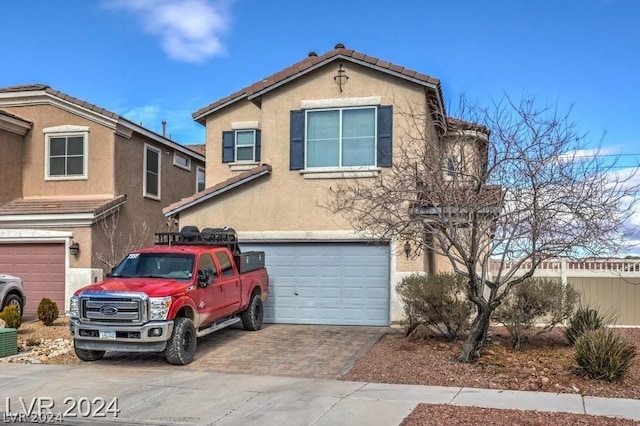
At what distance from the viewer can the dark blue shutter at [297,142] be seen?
1538 cm

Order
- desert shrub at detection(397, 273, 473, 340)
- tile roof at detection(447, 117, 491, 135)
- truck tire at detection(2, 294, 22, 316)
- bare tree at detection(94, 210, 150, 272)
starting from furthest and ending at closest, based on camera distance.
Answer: bare tree at detection(94, 210, 150, 272)
truck tire at detection(2, 294, 22, 316)
desert shrub at detection(397, 273, 473, 340)
tile roof at detection(447, 117, 491, 135)

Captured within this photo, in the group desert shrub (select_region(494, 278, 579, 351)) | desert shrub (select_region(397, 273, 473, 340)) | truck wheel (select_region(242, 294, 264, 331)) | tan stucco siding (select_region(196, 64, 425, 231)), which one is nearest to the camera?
desert shrub (select_region(494, 278, 579, 351))

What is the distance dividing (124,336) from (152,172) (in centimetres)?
1189

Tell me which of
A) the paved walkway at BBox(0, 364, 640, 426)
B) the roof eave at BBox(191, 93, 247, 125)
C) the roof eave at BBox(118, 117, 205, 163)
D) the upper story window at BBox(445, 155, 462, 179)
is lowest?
the paved walkway at BBox(0, 364, 640, 426)

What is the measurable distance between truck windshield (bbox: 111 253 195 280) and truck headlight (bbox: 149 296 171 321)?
1153 millimetres

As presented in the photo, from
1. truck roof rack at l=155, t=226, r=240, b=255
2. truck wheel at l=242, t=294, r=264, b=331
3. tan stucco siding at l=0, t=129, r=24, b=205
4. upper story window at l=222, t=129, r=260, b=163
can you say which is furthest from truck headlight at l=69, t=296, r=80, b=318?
tan stucco siding at l=0, t=129, r=24, b=205

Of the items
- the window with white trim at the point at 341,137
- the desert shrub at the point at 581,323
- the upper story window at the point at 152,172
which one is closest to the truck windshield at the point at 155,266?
the window with white trim at the point at 341,137

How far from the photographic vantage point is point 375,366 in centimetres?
1024

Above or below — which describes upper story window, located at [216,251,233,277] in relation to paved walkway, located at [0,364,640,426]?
above

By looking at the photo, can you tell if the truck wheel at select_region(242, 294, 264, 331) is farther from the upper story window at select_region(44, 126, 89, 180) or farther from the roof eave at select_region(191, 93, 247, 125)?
the upper story window at select_region(44, 126, 89, 180)

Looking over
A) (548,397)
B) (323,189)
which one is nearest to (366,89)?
(323,189)

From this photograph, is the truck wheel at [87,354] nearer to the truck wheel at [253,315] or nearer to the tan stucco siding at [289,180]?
the truck wheel at [253,315]

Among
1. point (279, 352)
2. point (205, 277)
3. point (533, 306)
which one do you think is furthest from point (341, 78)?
point (533, 306)

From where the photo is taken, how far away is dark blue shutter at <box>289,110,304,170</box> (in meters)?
15.4
